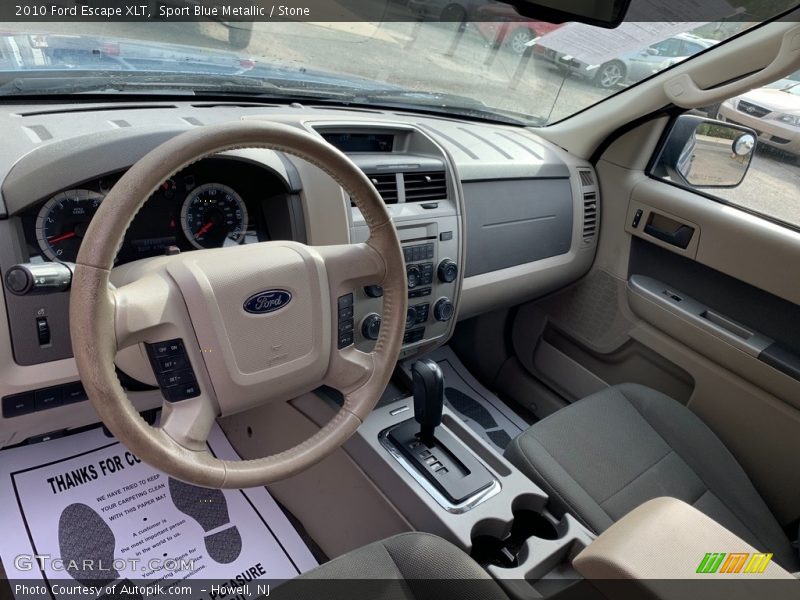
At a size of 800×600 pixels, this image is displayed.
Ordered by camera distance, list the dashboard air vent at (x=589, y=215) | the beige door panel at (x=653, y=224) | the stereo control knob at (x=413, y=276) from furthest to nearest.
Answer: the dashboard air vent at (x=589, y=215) → the beige door panel at (x=653, y=224) → the stereo control knob at (x=413, y=276)

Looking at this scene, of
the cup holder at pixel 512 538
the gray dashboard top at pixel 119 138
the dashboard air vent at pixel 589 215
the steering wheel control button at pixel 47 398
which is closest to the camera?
the gray dashboard top at pixel 119 138

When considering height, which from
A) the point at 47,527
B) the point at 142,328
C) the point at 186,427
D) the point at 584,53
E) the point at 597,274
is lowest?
the point at 47,527

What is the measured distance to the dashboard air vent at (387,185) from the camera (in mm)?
1566

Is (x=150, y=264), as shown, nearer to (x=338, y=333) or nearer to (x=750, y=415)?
(x=338, y=333)

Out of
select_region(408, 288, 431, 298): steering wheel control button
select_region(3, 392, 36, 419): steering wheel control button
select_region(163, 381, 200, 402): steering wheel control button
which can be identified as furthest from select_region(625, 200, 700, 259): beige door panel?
select_region(3, 392, 36, 419): steering wheel control button

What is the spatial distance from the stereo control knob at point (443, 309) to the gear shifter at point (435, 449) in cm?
26

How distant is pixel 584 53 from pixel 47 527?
6.53 feet

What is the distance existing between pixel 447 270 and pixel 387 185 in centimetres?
29

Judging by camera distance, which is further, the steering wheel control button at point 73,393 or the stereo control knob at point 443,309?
the stereo control knob at point 443,309

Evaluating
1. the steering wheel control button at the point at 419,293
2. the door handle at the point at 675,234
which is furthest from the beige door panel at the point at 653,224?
the steering wheel control button at the point at 419,293

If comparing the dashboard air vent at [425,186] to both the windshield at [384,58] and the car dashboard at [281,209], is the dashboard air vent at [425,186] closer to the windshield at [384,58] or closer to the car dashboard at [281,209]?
the car dashboard at [281,209]

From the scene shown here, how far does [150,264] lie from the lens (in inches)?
42.1

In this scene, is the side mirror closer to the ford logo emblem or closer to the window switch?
the ford logo emblem

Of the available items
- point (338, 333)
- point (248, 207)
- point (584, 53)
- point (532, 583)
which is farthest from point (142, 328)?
point (584, 53)
